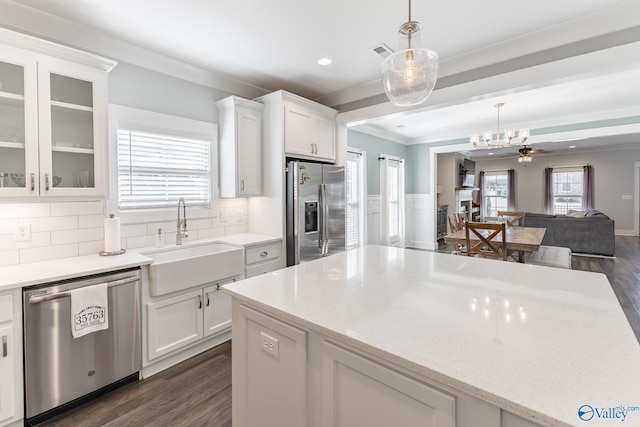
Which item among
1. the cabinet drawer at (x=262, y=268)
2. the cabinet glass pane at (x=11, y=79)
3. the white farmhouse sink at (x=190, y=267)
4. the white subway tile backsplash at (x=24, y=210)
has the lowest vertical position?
the cabinet drawer at (x=262, y=268)

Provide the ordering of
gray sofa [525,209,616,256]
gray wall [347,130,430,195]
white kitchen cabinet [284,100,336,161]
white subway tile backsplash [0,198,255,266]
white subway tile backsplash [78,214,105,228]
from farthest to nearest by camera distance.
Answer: gray sofa [525,209,616,256] < gray wall [347,130,430,195] < white kitchen cabinet [284,100,336,161] < white subway tile backsplash [78,214,105,228] < white subway tile backsplash [0,198,255,266]

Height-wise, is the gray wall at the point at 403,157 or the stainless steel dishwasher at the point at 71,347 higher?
the gray wall at the point at 403,157

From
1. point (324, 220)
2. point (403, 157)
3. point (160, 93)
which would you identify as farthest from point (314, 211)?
point (403, 157)

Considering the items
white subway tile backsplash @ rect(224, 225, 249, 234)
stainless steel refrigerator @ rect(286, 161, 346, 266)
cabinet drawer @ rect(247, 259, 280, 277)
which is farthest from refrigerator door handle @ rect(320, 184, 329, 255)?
white subway tile backsplash @ rect(224, 225, 249, 234)

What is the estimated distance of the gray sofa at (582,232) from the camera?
20.1 ft

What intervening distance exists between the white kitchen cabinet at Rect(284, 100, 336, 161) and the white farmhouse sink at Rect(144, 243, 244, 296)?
131 cm

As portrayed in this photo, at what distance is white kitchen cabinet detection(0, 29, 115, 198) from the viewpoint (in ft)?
6.25

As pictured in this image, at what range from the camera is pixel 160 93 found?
2.87 meters

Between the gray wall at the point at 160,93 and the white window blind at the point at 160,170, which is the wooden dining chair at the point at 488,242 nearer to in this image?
the white window blind at the point at 160,170

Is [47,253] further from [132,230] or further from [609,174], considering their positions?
[609,174]

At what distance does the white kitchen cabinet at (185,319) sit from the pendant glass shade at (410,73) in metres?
2.12

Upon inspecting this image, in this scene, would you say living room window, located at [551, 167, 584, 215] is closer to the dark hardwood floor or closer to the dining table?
the dining table

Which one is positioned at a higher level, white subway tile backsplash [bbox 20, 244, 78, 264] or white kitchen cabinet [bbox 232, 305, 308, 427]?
white subway tile backsplash [bbox 20, 244, 78, 264]

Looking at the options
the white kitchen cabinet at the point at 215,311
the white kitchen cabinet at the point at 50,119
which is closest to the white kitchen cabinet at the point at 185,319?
the white kitchen cabinet at the point at 215,311
